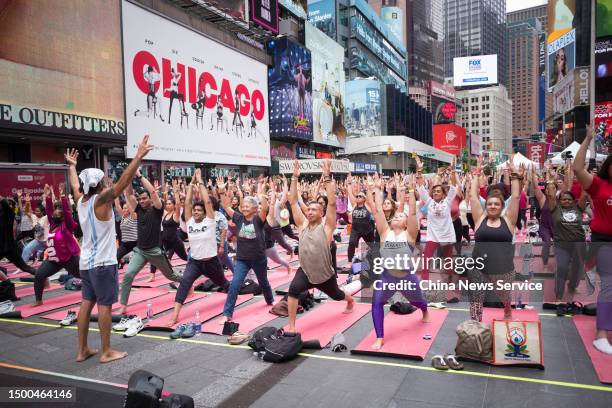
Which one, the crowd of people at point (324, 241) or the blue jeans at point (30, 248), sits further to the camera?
the blue jeans at point (30, 248)

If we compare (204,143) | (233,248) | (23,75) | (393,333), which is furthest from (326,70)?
(393,333)

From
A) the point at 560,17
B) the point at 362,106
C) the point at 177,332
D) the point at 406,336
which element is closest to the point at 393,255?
the point at 406,336

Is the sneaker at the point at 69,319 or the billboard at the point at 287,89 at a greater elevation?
the billboard at the point at 287,89

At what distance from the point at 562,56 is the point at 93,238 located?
6087 cm

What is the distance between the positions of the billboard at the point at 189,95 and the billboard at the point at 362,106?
124ft

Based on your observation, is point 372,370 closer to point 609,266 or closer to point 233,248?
point 609,266

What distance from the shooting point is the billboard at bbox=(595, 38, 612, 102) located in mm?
45156

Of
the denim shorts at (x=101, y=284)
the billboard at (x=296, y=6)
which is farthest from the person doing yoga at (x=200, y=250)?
the billboard at (x=296, y=6)

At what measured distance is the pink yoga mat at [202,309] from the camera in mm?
7043

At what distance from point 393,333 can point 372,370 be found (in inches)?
50.7

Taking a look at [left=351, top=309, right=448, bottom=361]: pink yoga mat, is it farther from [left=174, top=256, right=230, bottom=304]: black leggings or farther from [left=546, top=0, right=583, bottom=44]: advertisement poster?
[left=546, top=0, right=583, bottom=44]: advertisement poster

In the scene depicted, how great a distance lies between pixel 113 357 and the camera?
5484 mm

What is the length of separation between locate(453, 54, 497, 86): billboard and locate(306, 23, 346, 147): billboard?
313ft

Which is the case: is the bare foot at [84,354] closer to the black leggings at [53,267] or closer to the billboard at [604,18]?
the black leggings at [53,267]
